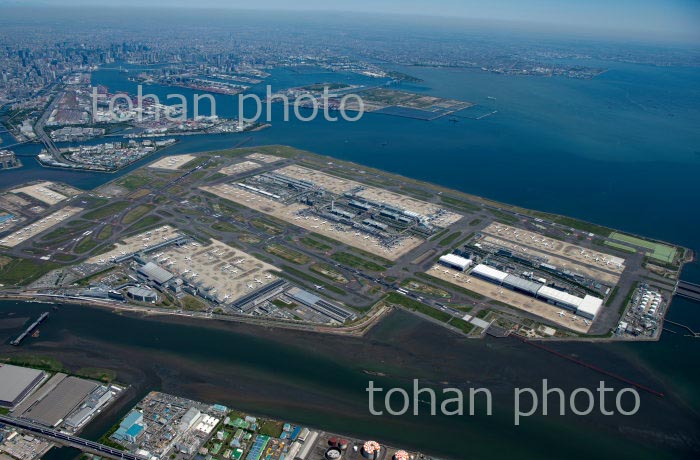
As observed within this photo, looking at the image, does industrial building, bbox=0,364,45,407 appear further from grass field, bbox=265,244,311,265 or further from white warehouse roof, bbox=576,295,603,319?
white warehouse roof, bbox=576,295,603,319

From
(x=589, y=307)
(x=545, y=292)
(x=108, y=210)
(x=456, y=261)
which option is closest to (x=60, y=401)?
(x=108, y=210)

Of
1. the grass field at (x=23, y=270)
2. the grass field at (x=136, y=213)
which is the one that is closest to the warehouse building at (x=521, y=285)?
the grass field at (x=136, y=213)

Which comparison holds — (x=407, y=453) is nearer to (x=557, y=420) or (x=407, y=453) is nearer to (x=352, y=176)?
(x=557, y=420)

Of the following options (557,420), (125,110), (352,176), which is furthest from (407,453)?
(125,110)

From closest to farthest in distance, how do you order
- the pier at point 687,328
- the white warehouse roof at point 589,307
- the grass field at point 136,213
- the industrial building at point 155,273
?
the pier at point 687,328, the white warehouse roof at point 589,307, the industrial building at point 155,273, the grass field at point 136,213

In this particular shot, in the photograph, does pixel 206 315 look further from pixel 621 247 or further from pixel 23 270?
pixel 621 247

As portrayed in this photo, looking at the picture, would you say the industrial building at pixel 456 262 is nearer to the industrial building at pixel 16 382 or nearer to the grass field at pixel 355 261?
the grass field at pixel 355 261
